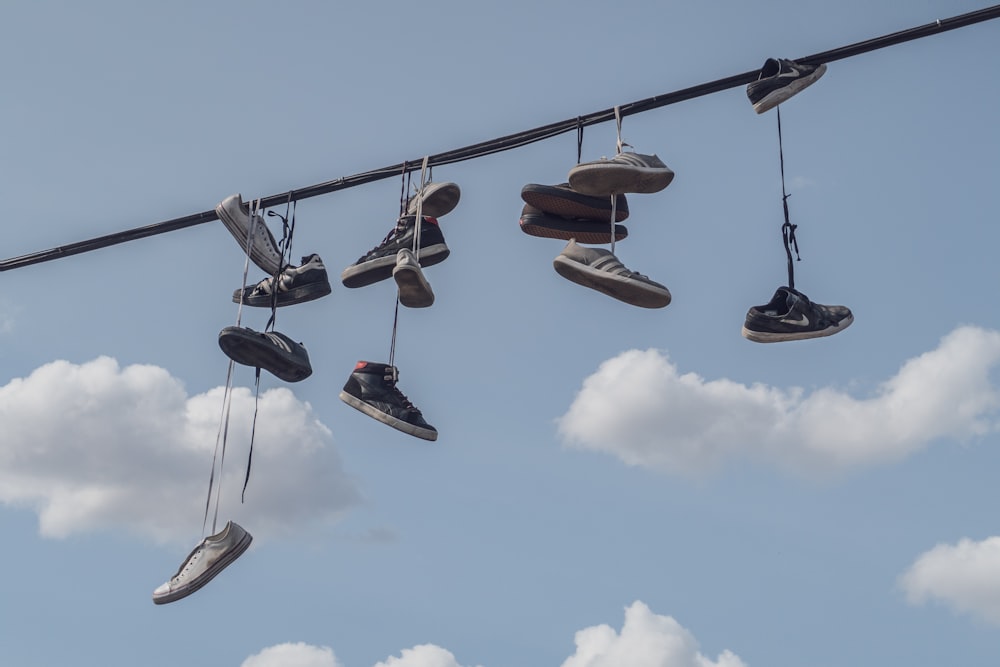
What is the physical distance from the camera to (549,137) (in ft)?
25.7

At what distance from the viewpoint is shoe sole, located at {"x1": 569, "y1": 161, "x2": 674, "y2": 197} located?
7.87 metres

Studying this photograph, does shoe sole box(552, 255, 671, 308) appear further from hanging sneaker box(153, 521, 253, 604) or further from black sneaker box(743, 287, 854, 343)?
hanging sneaker box(153, 521, 253, 604)

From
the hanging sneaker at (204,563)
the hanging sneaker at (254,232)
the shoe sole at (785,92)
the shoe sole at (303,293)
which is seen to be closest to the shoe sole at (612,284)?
the shoe sole at (785,92)

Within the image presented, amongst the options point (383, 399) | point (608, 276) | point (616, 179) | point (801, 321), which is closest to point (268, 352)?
point (383, 399)

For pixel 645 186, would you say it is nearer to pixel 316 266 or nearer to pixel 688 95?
pixel 688 95

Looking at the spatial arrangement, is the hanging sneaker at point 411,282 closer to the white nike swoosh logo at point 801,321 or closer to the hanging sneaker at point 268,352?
the hanging sneaker at point 268,352

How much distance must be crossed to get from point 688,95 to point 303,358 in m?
3.27

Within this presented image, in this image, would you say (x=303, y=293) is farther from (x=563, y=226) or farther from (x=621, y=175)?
(x=621, y=175)

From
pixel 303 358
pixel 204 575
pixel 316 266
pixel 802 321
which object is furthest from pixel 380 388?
pixel 802 321

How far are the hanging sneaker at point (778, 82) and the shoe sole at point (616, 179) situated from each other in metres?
0.70

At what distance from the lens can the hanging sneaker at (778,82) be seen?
7.58 metres

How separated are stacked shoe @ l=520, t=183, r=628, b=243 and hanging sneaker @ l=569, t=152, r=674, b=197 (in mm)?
636

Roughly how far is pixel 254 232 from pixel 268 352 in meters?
1.02

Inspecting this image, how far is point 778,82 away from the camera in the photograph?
7609 mm
